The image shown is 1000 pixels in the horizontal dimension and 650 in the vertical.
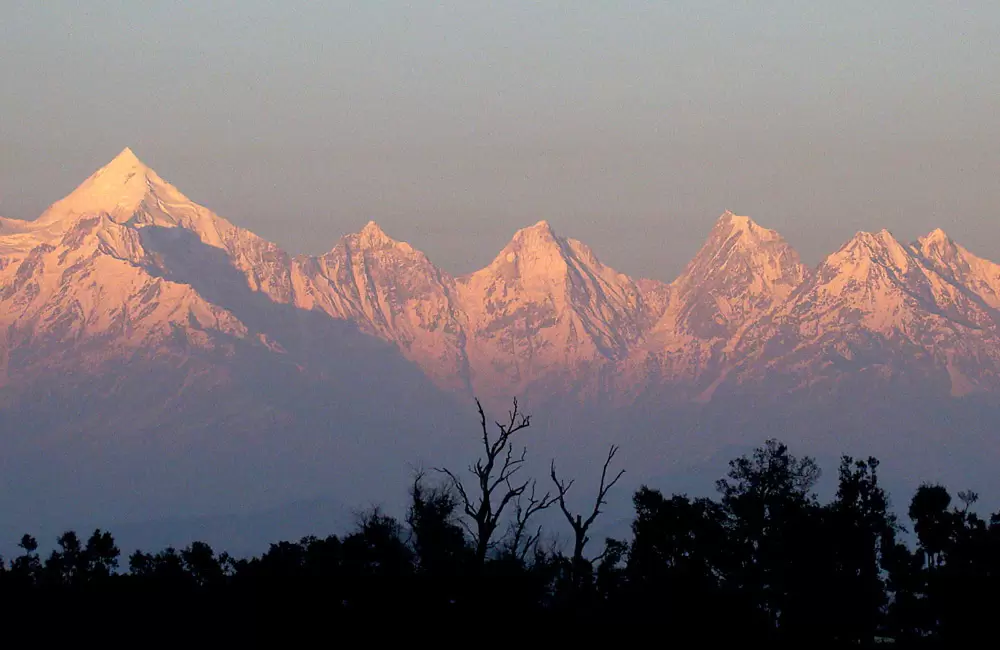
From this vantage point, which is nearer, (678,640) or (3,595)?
(678,640)

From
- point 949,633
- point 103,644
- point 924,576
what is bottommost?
point 103,644

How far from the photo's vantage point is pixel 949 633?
91125 mm

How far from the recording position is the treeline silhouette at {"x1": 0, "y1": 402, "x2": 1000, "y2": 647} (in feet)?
279

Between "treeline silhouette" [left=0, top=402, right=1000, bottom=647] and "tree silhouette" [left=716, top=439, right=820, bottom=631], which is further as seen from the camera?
"tree silhouette" [left=716, top=439, right=820, bottom=631]

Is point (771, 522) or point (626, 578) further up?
point (771, 522)

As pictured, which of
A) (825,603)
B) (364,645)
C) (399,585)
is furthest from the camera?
(825,603)

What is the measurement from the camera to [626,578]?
110m

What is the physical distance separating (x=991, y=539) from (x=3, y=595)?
59659 millimetres

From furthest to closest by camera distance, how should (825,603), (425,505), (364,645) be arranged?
(425,505) < (825,603) < (364,645)

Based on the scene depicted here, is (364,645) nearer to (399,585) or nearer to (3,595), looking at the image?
(399,585)

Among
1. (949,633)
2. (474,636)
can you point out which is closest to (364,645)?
(474,636)

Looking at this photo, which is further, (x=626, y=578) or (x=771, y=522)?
(x=771, y=522)

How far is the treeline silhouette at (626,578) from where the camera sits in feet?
279

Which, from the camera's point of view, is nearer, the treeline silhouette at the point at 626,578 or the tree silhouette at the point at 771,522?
the treeline silhouette at the point at 626,578
